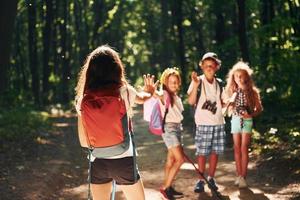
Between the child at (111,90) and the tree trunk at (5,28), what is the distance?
637 cm

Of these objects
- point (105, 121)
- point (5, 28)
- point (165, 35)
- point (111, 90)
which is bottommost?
point (105, 121)

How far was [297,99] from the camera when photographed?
18.9 metres

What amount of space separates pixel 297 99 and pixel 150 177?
10.2 meters

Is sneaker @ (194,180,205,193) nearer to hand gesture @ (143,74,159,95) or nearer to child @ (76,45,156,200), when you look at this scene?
hand gesture @ (143,74,159,95)

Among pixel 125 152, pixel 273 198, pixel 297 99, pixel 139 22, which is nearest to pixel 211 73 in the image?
pixel 273 198

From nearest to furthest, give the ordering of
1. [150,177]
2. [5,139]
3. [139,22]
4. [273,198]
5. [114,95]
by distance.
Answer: [114,95], [273,198], [150,177], [5,139], [139,22]

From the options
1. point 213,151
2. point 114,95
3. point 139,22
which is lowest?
point 213,151

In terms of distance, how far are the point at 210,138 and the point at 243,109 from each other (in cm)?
74

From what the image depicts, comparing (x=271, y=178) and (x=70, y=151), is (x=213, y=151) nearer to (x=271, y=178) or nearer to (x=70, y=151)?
(x=271, y=178)

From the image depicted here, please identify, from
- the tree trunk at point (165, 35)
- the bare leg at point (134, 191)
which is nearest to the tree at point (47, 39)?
the tree trunk at point (165, 35)

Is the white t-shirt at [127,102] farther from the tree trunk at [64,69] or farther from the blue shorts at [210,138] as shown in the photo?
the tree trunk at [64,69]

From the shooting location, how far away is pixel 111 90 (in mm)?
4508

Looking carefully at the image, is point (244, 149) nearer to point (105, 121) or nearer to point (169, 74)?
point (169, 74)

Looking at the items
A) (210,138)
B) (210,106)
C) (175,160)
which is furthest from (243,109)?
(175,160)
